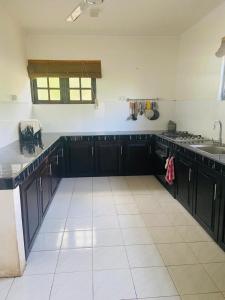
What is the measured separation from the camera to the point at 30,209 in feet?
6.93

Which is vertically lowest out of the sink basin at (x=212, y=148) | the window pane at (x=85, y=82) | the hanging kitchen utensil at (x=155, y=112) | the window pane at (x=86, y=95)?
the sink basin at (x=212, y=148)

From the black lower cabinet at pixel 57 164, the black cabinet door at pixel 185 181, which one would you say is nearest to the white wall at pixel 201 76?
the black cabinet door at pixel 185 181

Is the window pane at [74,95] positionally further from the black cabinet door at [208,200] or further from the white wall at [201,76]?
the black cabinet door at [208,200]

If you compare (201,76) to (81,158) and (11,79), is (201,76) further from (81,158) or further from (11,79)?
(11,79)

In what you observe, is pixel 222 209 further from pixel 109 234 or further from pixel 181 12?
pixel 181 12

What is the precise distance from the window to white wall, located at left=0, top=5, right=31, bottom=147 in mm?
282

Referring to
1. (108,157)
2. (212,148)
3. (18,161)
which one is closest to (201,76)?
(212,148)

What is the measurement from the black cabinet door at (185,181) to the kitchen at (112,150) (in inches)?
0.9

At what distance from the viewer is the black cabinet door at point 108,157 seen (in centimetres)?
423

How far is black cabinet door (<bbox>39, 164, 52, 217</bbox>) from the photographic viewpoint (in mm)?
2596

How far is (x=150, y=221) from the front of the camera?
2709 mm

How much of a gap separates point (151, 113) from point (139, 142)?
2.44 ft

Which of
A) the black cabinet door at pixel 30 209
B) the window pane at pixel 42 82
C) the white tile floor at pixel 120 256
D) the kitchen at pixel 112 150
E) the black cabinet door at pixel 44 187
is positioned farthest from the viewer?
the window pane at pixel 42 82

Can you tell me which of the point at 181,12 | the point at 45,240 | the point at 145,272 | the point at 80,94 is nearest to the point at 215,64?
the point at 181,12
